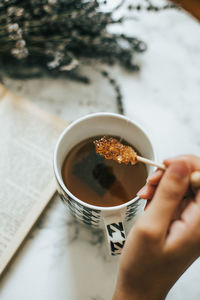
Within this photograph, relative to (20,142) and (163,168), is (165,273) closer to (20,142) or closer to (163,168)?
(163,168)

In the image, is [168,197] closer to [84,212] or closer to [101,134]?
[84,212]

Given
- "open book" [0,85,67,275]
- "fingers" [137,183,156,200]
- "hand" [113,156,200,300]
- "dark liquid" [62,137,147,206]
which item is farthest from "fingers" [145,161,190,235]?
"open book" [0,85,67,275]

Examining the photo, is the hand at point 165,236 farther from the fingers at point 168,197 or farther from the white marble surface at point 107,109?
the white marble surface at point 107,109

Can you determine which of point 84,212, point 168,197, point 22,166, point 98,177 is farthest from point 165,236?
point 22,166

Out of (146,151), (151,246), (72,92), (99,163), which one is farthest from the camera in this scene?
(72,92)

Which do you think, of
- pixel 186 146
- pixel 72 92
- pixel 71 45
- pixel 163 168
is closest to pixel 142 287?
pixel 163 168

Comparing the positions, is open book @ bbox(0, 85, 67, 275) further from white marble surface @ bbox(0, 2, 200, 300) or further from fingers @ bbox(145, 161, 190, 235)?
fingers @ bbox(145, 161, 190, 235)
